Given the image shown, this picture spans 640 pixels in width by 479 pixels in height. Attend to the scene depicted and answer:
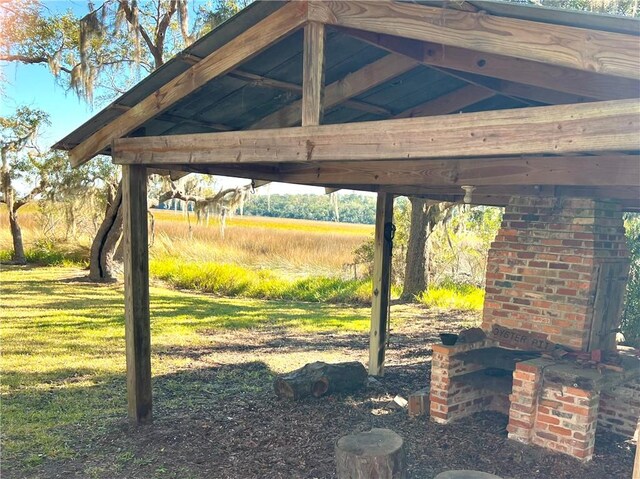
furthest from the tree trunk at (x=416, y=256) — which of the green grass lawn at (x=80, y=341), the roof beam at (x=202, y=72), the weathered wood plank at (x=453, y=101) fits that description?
the roof beam at (x=202, y=72)

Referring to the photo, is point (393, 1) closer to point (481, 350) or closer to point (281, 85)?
point (281, 85)

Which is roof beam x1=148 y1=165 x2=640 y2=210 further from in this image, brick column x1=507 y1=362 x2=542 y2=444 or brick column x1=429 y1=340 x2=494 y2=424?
brick column x1=507 y1=362 x2=542 y2=444

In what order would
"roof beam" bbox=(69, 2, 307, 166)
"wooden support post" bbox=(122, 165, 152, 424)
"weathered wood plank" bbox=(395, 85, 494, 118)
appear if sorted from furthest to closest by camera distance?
"weathered wood plank" bbox=(395, 85, 494, 118) < "wooden support post" bbox=(122, 165, 152, 424) < "roof beam" bbox=(69, 2, 307, 166)

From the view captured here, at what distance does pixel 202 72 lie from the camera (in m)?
3.60

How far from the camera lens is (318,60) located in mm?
3055

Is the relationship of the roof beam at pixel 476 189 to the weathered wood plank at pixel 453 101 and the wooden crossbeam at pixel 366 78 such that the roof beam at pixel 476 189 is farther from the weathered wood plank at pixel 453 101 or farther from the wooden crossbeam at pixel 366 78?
the wooden crossbeam at pixel 366 78

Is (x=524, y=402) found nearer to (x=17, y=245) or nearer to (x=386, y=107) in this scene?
(x=386, y=107)

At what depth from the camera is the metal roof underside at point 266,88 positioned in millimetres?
3289

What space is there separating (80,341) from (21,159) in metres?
10.2

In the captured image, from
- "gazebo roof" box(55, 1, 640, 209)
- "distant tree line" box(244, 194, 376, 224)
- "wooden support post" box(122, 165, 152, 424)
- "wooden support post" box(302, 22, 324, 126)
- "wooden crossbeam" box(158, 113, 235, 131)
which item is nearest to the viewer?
"gazebo roof" box(55, 1, 640, 209)

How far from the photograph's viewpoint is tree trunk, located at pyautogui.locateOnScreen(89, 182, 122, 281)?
1348cm

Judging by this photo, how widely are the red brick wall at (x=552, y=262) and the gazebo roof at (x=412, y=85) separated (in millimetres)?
222

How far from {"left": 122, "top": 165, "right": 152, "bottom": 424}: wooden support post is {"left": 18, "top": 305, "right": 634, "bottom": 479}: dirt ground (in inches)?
13.4

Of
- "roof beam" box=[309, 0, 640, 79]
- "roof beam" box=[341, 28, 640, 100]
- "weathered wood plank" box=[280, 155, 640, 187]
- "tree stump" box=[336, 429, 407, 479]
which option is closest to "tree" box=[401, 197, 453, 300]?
"weathered wood plank" box=[280, 155, 640, 187]
